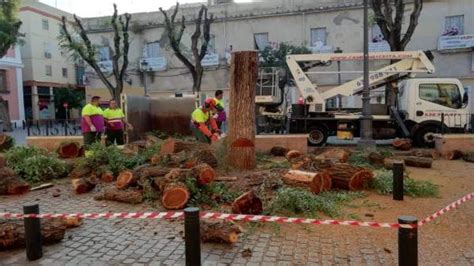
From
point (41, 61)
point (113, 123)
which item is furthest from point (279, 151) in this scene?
point (41, 61)

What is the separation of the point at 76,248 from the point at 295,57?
11.5 metres

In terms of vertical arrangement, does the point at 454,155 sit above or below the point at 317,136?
below

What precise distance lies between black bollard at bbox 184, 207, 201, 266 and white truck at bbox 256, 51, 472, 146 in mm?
11178

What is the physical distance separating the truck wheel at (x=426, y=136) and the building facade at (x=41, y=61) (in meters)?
33.8

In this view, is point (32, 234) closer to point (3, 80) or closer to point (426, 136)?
point (426, 136)

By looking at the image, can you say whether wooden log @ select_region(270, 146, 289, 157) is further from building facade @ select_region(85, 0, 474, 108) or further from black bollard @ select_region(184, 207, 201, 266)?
building facade @ select_region(85, 0, 474, 108)

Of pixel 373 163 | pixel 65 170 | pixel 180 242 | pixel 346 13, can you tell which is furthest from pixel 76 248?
pixel 346 13

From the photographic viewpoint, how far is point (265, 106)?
53.4ft

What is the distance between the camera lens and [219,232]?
4590 mm

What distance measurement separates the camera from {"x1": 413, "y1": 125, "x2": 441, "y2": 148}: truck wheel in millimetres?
13836

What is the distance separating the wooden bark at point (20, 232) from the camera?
4500mm

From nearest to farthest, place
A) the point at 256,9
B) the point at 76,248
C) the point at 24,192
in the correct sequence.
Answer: the point at 76,248
the point at 24,192
the point at 256,9

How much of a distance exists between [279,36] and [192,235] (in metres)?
27.3

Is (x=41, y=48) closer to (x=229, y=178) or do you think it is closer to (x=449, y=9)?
(x=449, y=9)
